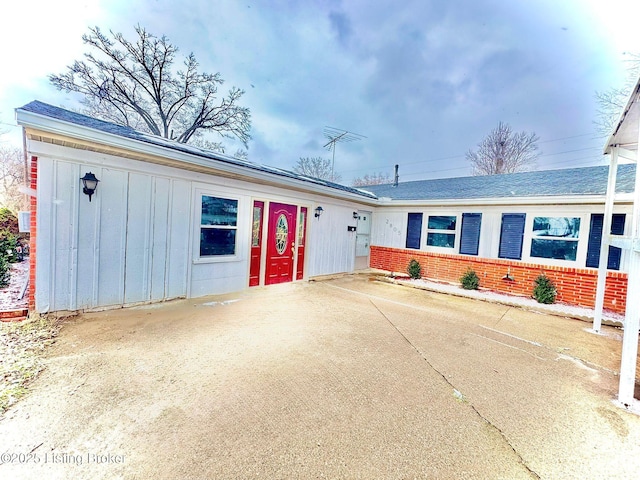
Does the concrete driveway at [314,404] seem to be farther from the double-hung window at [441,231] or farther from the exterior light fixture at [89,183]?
the double-hung window at [441,231]

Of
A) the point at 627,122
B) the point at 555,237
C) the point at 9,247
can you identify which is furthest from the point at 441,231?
the point at 9,247

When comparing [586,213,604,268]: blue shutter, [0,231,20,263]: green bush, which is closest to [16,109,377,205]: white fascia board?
[0,231,20,263]: green bush

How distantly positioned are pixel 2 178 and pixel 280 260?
21.1m

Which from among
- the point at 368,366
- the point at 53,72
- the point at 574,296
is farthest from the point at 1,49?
the point at 574,296

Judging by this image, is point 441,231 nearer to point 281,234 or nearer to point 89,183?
point 281,234

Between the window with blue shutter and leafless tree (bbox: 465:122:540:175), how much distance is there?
54.4 ft

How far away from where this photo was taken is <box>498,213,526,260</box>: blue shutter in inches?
294

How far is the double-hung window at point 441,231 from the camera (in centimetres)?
867

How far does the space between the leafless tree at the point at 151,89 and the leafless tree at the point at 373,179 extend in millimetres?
16616

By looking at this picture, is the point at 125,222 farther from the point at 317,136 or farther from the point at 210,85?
the point at 317,136

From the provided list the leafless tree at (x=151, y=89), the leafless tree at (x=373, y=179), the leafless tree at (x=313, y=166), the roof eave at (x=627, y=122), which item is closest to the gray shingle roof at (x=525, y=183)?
the roof eave at (x=627, y=122)

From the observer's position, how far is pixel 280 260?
725 cm

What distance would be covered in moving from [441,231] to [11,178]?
2508cm

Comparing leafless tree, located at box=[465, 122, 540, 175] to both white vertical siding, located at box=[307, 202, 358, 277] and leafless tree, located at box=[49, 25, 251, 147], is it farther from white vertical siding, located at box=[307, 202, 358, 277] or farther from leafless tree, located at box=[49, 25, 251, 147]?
leafless tree, located at box=[49, 25, 251, 147]
